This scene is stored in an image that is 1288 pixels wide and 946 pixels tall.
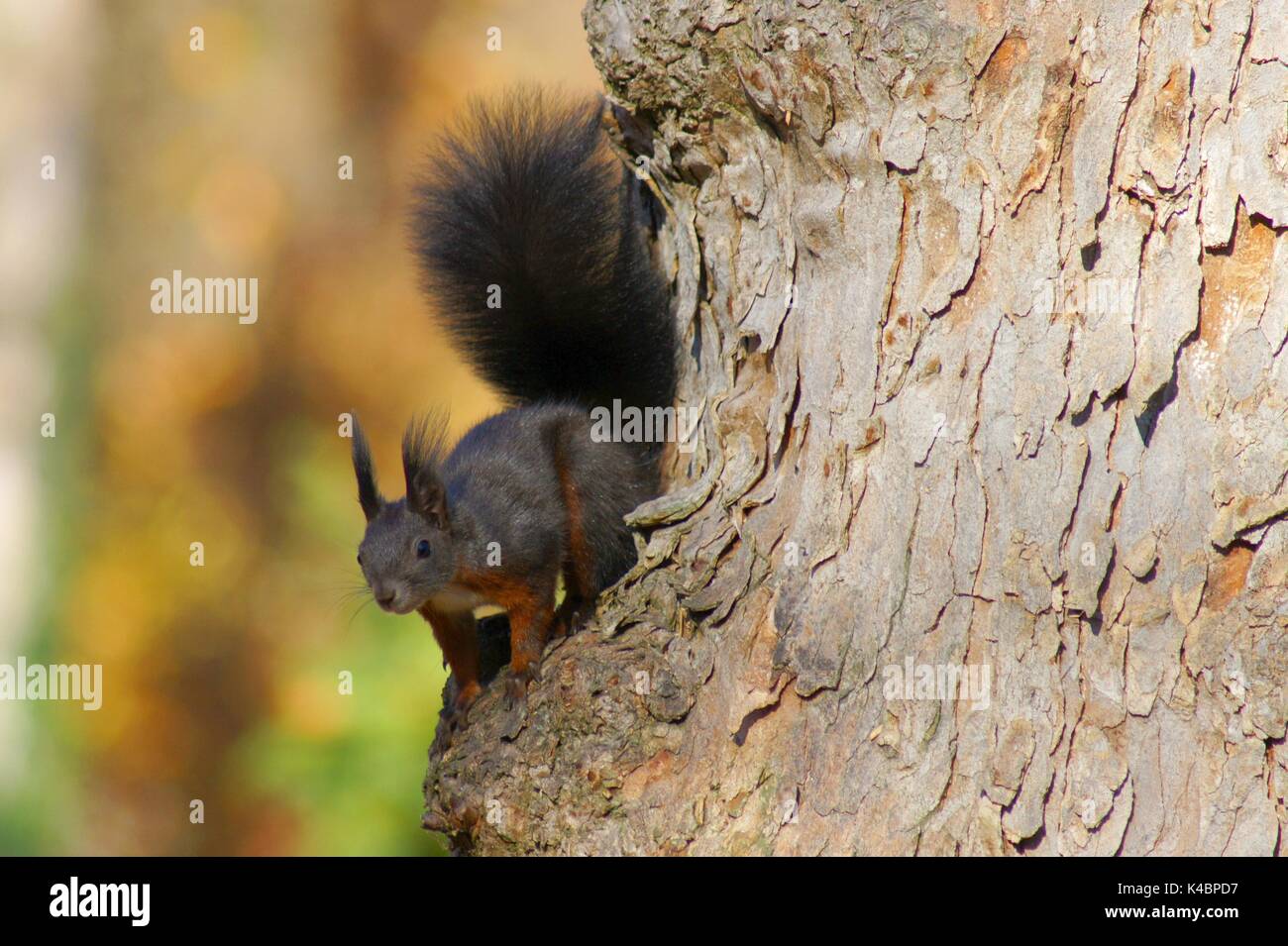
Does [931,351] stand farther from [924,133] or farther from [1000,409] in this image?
[924,133]

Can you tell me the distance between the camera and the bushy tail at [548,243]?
8.30 feet

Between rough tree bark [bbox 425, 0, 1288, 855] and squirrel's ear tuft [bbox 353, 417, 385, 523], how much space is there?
0.53 m

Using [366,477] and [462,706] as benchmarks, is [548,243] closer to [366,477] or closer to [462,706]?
[366,477]

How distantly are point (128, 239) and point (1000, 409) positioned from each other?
185 inches

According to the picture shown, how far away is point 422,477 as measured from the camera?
7.66 feet

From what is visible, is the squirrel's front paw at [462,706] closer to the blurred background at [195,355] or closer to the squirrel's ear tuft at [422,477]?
the squirrel's ear tuft at [422,477]

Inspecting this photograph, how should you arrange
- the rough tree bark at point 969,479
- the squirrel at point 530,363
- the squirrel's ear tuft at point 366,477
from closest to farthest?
the rough tree bark at point 969,479
the squirrel's ear tuft at point 366,477
the squirrel at point 530,363

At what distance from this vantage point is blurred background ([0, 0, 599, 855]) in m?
5.15

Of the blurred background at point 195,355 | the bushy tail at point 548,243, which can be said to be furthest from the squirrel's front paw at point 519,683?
the blurred background at point 195,355

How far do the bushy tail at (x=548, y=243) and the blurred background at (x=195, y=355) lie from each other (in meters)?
2.47

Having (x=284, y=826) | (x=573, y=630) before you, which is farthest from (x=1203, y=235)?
(x=284, y=826)

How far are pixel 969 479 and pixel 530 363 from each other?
127 centimetres

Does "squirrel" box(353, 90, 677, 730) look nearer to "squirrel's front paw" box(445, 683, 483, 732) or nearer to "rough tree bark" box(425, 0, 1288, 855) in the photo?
"squirrel's front paw" box(445, 683, 483, 732)

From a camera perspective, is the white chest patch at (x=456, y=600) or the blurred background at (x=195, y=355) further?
the blurred background at (x=195, y=355)
